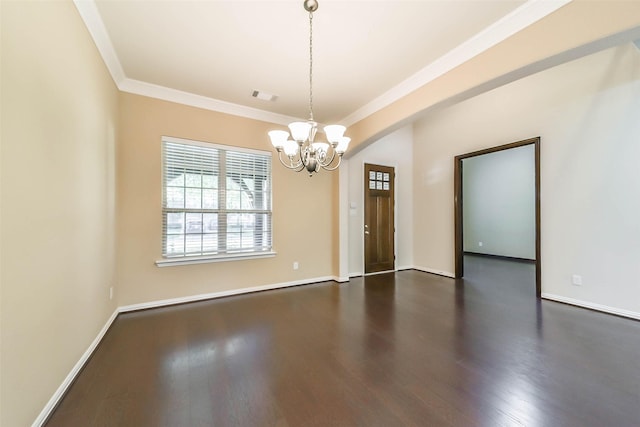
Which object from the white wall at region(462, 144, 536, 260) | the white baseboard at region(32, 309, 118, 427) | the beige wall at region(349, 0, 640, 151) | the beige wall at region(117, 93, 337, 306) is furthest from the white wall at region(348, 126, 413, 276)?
the white baseboard at region(32, 309, 118, 427)

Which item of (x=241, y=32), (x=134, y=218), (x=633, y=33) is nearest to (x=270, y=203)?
(x=134, y=218)

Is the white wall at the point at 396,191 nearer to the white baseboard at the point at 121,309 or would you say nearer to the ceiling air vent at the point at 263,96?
the white baseboard at the point at 121,309

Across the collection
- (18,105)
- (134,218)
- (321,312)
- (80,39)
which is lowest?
(321,312)

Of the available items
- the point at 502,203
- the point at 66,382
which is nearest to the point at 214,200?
the point at 66,382

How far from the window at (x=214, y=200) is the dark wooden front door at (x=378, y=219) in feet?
7.21

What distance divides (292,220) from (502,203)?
245 inches

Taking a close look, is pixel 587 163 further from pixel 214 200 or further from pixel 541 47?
pixel 214 200

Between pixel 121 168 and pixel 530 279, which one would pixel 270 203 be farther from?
pixel 530 279

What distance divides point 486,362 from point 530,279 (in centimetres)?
391

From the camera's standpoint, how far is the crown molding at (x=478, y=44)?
2.09 m

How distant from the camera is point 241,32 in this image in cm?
246

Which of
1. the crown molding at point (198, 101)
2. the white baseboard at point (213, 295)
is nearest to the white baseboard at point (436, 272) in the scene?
the white baseboard at point (213, 295)

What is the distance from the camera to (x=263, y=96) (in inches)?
148

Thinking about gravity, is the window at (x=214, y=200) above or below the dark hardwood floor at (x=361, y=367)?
above
